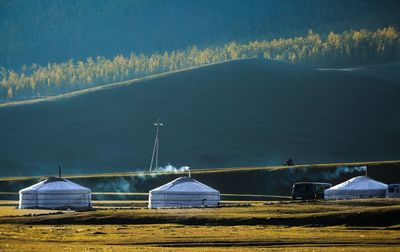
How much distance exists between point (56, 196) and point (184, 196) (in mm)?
10880

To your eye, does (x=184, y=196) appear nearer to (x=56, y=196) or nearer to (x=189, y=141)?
(x=56, y=196)

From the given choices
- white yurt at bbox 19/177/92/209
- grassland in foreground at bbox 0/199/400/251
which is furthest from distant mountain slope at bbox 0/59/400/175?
grassland in foreground at bbox 0/199/400/251

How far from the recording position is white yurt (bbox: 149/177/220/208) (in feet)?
271

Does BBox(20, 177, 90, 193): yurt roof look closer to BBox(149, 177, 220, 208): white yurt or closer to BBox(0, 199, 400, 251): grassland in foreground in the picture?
BBox(149, 177, 220, 208): white yurt

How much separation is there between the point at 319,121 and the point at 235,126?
15745 mm

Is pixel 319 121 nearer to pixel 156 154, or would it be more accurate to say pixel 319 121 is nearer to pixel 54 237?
pixel 156 154

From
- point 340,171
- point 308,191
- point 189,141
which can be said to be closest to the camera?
point 308,191

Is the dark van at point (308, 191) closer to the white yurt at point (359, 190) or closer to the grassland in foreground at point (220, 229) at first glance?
the white yurt at point (359, 190)

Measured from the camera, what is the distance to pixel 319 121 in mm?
198000

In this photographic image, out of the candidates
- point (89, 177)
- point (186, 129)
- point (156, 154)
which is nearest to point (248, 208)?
point (89, 177)

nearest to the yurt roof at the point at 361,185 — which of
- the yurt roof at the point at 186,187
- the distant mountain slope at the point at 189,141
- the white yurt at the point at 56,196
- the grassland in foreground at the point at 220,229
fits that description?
the yurt roof at the point at 186,187

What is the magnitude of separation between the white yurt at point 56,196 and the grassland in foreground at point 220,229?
8492 millimetres

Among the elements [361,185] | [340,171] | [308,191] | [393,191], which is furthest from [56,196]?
[340,171]

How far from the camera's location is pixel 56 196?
8656cm
